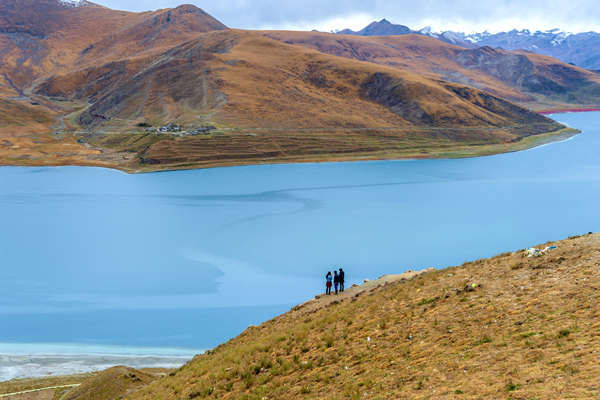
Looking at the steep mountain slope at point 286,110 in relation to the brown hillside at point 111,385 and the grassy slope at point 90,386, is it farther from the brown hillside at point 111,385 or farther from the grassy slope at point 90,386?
the brown hillside at point 111,385

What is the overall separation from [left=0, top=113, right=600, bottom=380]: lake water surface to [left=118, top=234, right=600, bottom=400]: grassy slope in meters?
16.2

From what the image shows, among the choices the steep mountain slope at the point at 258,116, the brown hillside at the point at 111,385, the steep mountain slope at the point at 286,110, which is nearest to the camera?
the brown hillside at the point at 111,385

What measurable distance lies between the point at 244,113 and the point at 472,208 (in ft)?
265

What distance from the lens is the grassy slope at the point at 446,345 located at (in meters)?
9.28

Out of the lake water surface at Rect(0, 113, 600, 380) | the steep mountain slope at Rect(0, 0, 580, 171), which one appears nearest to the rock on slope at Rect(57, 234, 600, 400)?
the lake water surface at Rect(0, 113, 600, 380)

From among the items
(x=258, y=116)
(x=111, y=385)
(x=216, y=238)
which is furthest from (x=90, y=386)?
(x=258, y=116)

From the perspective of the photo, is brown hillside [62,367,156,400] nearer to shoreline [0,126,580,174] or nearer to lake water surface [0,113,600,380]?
lake water surface [0,113,600,380]

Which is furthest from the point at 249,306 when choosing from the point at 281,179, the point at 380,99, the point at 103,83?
the point at 103,83

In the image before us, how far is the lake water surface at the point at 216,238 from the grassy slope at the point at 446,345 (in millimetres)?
16169

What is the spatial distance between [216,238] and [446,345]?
39.6 meters

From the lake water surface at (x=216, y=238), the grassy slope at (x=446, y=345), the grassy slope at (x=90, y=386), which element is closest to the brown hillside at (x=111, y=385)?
the grassy slope at (x=90, y=386)

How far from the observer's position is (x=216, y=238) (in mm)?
48781

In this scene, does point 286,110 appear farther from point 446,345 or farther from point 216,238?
point 446,345

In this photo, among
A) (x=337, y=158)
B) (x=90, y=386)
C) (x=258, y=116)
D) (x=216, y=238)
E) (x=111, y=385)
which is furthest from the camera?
(x=258, y=116)
